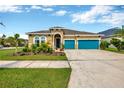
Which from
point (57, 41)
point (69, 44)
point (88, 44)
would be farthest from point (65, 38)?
point (88, 44)

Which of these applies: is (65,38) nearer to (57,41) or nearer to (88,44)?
(57,41)

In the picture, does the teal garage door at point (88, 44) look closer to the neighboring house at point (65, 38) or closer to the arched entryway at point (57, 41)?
the neighboring house at point (65, 38)

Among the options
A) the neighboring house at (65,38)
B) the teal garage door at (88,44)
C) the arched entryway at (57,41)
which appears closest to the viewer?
the neighboring house at (65,38)

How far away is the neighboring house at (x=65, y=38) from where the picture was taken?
33.5 metres

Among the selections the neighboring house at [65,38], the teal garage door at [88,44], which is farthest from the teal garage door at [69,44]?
the teal garage door at [88,44]

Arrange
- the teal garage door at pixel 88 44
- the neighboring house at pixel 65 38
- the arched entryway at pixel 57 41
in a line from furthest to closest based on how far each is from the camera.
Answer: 1. the teal garage door at pixel 88 44
2. the arched entryway at pixel 57 41
3. the neighboring house at pixel 65 38

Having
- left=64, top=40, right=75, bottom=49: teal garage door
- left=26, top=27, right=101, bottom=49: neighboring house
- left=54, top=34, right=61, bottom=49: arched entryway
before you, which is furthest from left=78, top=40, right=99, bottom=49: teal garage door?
left=54, top=34, right=61, bottom=49: arched entryway

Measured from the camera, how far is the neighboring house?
1318 inches

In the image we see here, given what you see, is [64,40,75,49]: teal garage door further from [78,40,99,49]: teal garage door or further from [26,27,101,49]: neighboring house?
[78,40,99,49]: teal garage door

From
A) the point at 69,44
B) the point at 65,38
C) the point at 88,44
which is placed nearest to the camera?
the point at 65,38

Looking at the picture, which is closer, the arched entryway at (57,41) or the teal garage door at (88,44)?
the arched entryway at (57,41)

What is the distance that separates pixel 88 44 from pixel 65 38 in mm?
3767

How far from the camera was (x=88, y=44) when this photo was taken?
3494 centimetres
